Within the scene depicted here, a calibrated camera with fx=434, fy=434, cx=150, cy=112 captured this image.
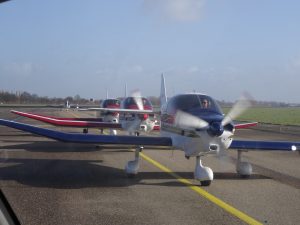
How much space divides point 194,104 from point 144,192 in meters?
3.00

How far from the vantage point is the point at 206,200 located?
830 cm

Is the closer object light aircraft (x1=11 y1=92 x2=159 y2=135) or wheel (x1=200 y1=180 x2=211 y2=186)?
wheel (x1=200 y1=180 x2=211 y2=186)

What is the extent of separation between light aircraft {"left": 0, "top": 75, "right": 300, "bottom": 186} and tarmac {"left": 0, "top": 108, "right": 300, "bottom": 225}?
443 millimetres

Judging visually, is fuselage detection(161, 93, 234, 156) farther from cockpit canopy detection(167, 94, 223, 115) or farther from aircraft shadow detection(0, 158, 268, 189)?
aircraft shadow detection(0, 158, 268, 189)

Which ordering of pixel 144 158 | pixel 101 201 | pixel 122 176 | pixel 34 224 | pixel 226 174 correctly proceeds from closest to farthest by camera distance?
pixel 34 224 → pixel 101 201 → pixel 122 176 → pixel 226 174 → pixel 144 158

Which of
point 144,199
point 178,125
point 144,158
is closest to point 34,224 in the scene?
point 144,199

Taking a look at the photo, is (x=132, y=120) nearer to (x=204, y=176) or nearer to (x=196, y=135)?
(x=196, y=135)

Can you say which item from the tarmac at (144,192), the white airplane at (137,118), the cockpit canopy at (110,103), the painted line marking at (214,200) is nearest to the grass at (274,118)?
the cockpit canopy at (110,103)

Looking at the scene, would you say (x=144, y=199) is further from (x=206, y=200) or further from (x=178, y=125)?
(x=178, y=125)

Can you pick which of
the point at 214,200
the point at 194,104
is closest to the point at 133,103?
the point at 194,104

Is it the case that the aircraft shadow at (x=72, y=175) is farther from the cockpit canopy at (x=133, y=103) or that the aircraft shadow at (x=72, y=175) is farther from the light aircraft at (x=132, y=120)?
the cockpit canopy at (x=133, y=103)

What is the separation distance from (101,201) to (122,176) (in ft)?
10.2

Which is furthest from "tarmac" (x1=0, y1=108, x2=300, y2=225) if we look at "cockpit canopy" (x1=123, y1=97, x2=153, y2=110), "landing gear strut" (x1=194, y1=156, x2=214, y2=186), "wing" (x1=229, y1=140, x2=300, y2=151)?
"cockpit canopy" (x1=123, y1=97, x2=153, y2=110)

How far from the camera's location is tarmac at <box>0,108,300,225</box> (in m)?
6.94
